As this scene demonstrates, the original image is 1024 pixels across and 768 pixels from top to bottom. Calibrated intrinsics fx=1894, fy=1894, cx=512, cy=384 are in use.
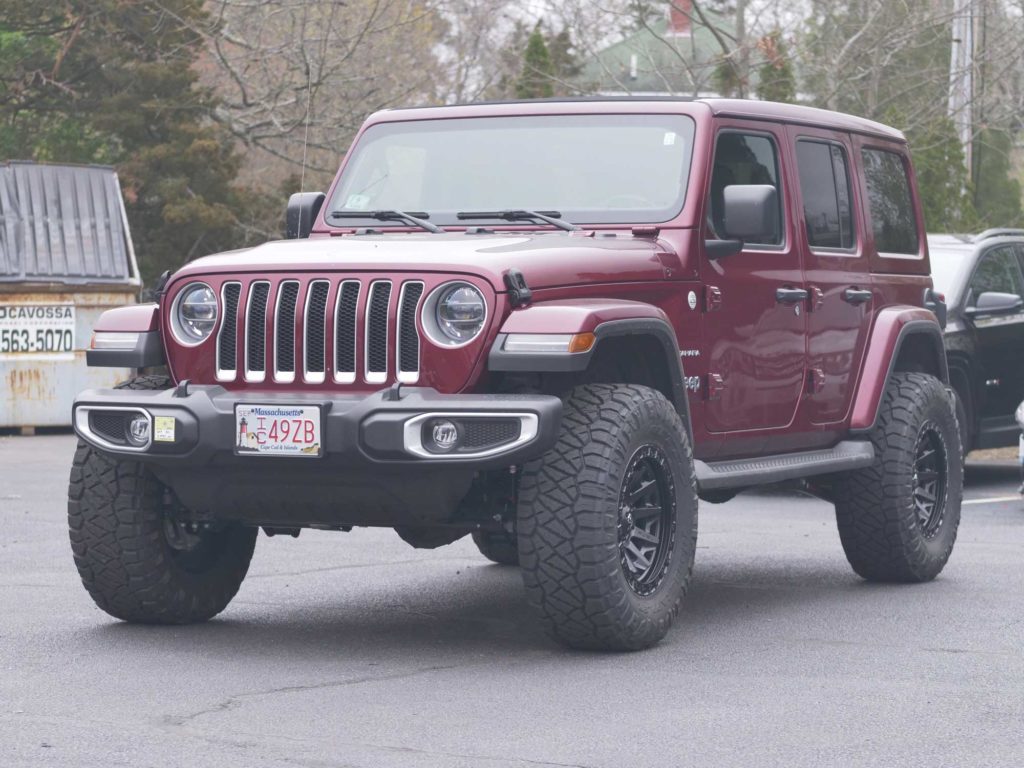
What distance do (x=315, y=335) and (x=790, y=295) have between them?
7.99 feet

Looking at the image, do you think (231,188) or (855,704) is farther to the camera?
(231,188)

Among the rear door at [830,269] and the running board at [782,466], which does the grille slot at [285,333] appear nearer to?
the running board at [782,466]

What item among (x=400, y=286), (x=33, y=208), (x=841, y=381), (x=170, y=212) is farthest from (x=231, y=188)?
(x=400, y=286)

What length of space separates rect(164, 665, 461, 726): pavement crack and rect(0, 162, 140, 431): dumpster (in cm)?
1297

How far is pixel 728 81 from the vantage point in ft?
71.7

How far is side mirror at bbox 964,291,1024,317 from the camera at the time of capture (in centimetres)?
1308

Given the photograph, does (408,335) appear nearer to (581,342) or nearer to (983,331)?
(581,342)

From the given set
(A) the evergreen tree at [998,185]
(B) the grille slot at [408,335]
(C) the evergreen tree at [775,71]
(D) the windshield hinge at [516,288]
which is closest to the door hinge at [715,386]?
(D) the windshield hinge at [516,288]

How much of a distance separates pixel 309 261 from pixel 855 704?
241 cm

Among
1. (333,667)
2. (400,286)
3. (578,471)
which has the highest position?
(400,286)

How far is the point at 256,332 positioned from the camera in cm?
671

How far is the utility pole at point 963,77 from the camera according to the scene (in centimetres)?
2136

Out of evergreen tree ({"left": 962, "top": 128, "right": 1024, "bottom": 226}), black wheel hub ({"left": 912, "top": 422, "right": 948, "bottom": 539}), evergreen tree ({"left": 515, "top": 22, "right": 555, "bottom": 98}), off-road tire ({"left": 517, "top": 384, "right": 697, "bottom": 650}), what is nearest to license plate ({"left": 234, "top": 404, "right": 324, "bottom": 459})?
off-road tire ({"left": 517, "top": 384, "right": 697, "bottom": 650})

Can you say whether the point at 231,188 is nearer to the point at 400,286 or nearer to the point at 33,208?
the point at 33,208
